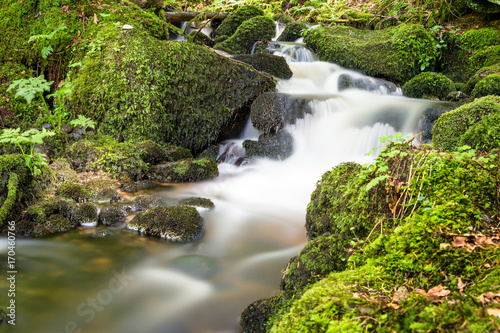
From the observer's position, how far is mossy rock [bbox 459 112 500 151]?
13.1 ft

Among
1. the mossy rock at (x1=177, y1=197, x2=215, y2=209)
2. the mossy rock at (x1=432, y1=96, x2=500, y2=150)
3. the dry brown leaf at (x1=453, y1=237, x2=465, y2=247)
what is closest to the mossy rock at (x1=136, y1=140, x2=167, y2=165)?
the mossy rock at (x1=177, y1=197, x2=215, y2=209)

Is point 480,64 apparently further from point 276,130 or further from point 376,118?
point 276,130

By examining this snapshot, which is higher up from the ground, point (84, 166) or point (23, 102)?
point (23, 102)

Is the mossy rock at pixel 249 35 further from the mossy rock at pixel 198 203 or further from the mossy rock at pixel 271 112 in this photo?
the mossy rock at pixel 198 203

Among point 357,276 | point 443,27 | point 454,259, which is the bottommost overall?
point 357,276

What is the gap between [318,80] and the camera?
9695 mm

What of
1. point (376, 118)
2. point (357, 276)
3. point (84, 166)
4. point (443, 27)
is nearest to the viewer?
point (357, 276)

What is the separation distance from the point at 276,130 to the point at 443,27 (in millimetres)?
7105

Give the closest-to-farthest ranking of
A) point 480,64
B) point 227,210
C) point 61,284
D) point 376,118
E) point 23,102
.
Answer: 1. point 61,284
2. point 227,210
3. point 23,102
4. point 376,118
5. point 480,64

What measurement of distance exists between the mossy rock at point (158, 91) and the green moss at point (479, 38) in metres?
6.54

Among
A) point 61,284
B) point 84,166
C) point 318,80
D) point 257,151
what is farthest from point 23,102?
point 318,80

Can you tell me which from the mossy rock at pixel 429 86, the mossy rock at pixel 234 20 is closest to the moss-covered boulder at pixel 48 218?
the mossy rock at pixel 429 86

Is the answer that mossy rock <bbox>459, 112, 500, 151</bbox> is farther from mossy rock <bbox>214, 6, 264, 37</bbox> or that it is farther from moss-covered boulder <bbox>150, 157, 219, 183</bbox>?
mossy rock <bbox>214, 6, 264, 37</bbox>

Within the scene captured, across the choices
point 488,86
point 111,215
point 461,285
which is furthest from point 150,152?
point 488,86
